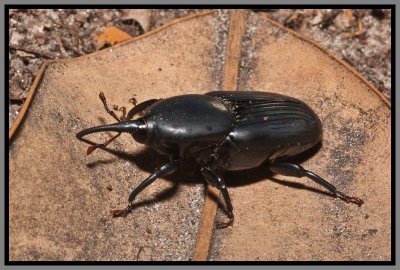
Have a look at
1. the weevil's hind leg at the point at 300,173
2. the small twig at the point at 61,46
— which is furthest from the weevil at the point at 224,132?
the small twig at the point at 61,46

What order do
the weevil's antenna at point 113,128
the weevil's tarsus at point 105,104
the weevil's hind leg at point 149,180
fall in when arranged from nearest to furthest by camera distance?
the weevil's hind leg at point 149,180, the weevil's antenna at point 113,128, the weevil's tarsus at point 105,104

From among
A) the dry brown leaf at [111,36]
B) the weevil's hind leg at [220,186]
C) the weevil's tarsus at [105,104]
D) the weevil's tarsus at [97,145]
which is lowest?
the weevil's hind leg at [220,186]

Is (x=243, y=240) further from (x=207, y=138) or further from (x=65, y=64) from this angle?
(x=65, y=64)

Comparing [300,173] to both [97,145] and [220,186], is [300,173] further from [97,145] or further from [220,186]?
[97,145]

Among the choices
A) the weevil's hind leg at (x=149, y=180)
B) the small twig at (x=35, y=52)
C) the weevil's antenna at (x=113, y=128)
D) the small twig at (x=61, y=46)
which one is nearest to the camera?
the weevil's hind leg at (x=149, y=180)

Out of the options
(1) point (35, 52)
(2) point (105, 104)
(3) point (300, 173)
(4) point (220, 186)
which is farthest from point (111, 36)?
(3) point (300, 173)

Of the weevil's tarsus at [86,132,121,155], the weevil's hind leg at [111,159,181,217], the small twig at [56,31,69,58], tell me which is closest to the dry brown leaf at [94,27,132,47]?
the small twig at [56,31,69,58]

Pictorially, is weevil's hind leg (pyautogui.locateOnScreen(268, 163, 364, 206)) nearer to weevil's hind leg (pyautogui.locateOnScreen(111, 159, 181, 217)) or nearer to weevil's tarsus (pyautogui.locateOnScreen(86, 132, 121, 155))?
weevil's hind leg (pyautogui.locateOnScreen(111, 159, 181, 217))

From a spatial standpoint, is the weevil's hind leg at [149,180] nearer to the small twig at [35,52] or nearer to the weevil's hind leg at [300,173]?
the weevil's hind leg at [300,173]
